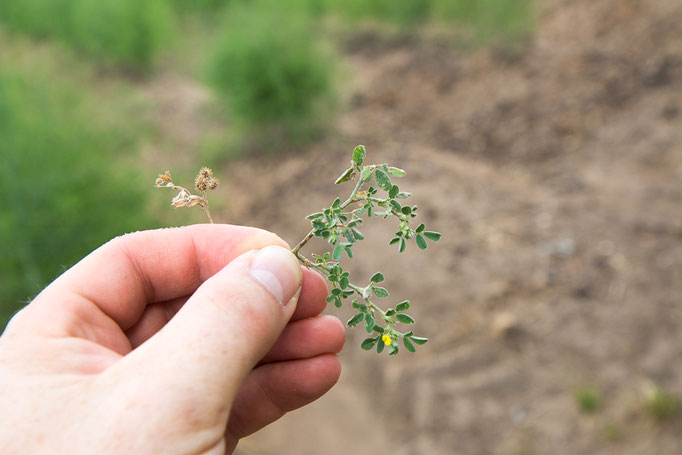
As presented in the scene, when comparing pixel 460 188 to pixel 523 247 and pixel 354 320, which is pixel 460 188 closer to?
pixel 523 247

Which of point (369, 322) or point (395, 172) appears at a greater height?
point (395, 172)

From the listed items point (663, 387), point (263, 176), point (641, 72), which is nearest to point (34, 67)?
point (263, 176)

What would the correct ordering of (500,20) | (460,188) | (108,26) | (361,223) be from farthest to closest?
(108,26) → (500,20) → (460,188) → (361,223)

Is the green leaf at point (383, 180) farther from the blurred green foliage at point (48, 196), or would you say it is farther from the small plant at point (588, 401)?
the blurred green foliage at point (48, 196)

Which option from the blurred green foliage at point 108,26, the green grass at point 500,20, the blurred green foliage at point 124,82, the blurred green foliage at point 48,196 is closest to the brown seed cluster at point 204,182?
the blurred green foliage at point 124,82

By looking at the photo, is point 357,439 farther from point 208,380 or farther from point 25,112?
point 25,112

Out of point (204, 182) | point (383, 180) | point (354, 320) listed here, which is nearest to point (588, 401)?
point (354, 320)
